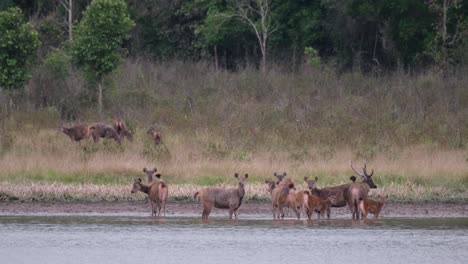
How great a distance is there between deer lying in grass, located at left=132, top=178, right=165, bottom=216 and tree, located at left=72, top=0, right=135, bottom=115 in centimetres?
1131

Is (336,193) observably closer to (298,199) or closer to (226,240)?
(298,199)

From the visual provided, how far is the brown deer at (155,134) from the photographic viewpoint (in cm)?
2847

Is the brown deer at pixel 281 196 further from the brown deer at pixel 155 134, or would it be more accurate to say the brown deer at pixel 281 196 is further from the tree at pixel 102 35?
the tree at pixel 102 35

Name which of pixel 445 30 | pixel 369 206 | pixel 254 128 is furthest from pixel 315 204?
pixel 445 30

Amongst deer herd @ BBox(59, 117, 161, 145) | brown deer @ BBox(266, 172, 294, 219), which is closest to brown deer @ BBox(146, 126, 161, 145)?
deer herd @ BBox(59, 117, 161, 145)

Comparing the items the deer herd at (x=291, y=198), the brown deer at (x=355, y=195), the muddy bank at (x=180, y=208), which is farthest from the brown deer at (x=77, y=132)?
the brown deer at (x=355, y=195)

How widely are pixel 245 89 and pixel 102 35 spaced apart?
6.22m

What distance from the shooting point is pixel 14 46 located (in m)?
31.1

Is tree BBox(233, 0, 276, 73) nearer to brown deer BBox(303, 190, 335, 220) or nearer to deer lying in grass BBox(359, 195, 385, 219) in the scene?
brown deer BBox(303, 190, 335, 220)

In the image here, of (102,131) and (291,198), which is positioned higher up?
(102,131)

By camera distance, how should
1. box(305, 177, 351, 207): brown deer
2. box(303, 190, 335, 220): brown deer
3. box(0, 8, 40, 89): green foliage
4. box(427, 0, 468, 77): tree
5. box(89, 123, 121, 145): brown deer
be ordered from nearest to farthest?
box(303, 190, 335, 220): brown deer → box(305, 177, 351, 207): brown deer → box(89, 123, 121, 145): brown deer → box(0, 8, 40, 89): green foliage → box(427, 0, 468, 77): tree

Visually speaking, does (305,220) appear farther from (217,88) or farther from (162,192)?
(217,88)

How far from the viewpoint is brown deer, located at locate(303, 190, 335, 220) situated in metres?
20.2

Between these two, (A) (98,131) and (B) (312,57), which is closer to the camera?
(A) (98,131)
